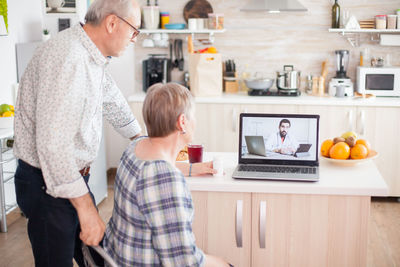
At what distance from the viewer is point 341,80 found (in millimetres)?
4520

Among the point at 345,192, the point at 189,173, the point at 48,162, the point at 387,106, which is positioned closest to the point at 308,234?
the point at 345,192

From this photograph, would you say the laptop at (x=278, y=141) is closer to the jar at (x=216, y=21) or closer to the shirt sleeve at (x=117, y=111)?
the shirt sleeve at (x=117, y=111)

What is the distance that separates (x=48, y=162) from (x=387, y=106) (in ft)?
10.7

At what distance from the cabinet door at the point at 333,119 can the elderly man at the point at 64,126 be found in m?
2.71

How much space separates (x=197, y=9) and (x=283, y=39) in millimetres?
851

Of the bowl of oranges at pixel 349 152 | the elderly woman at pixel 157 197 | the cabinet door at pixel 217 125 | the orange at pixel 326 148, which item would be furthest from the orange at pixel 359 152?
the cabinet door at pixel 217 125

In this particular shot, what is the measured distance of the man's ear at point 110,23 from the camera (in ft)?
5.73

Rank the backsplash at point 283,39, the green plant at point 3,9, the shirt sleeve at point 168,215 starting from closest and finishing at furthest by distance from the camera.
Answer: the shirt sleeve at point 168,215 → the green plant at point 3,9 → the backsplash at point 283,39

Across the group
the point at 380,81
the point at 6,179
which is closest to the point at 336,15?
the point at 380,81

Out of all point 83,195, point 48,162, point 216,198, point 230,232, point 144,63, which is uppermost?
point 144,63

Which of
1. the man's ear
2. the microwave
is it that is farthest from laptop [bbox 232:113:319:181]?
the microwave

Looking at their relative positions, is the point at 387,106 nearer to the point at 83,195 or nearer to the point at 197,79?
the point at 197,79

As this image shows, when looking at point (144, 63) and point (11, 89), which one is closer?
point (11, 89)

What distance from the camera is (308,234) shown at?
2.19 m
